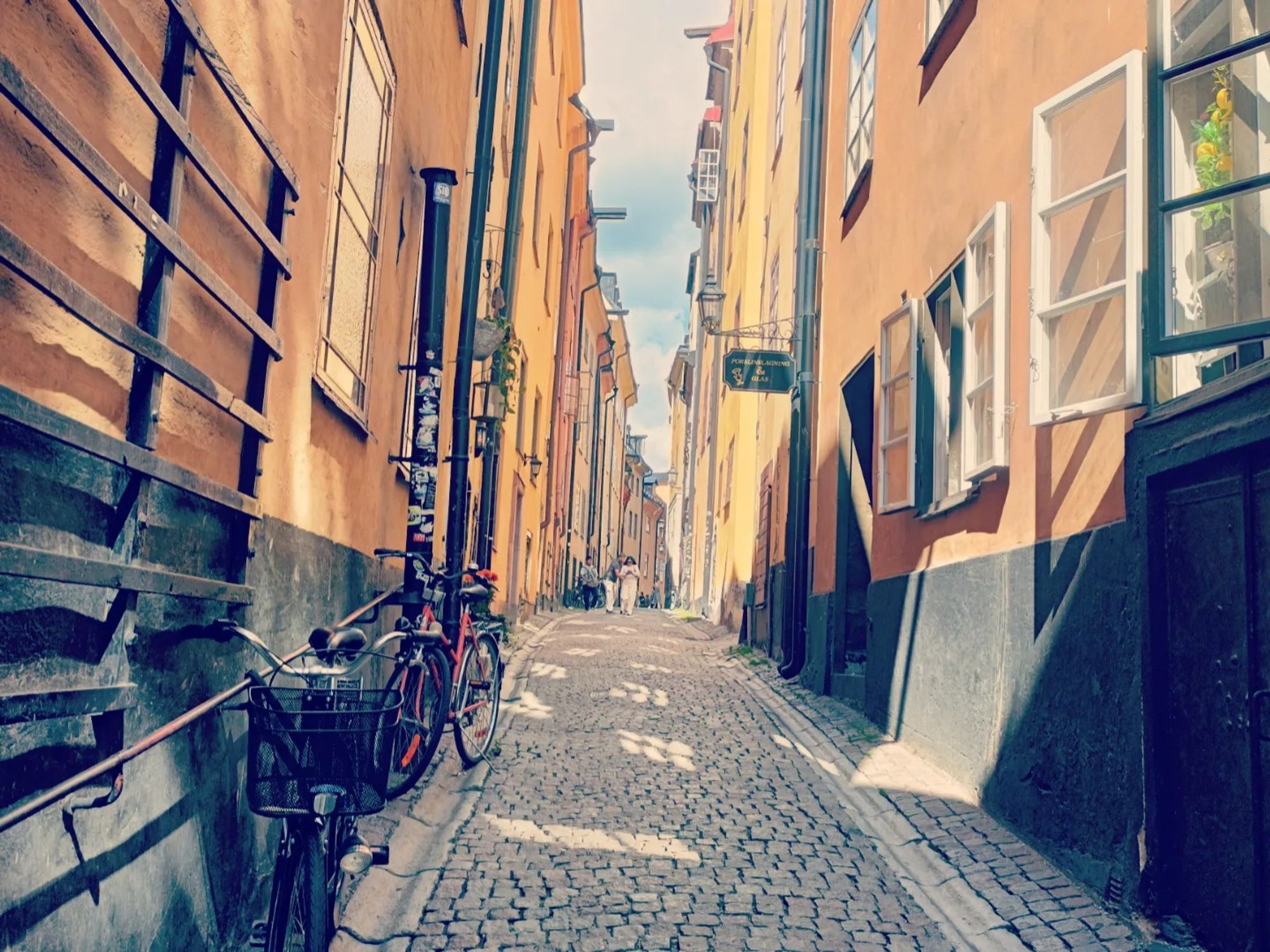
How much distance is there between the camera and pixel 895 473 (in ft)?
28.2

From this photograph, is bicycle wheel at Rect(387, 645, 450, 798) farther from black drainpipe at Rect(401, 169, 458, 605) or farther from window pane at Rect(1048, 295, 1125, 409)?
window pane at Rect(1048, 295, 1125, 409)

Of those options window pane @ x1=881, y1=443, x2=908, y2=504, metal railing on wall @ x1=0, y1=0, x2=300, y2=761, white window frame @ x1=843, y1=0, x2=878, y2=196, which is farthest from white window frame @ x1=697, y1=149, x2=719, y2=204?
metal railing on wall @ x1=0, y1=0, x2=300, y2=761

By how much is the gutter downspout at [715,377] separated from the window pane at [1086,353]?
56.2 feet

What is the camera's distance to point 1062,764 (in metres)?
4.88

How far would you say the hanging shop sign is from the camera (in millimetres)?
12016

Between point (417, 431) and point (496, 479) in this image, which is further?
point (496, 479)

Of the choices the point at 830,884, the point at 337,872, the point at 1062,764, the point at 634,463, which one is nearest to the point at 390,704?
the point at 337,872

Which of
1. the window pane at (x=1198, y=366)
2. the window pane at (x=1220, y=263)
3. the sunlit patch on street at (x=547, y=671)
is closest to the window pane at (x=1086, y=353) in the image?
the window pane at (x=1198, y=366)

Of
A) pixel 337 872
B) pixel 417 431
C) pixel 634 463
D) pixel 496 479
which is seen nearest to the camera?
pixel 337 872

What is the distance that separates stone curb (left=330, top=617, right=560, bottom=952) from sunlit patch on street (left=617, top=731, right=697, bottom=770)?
108cm

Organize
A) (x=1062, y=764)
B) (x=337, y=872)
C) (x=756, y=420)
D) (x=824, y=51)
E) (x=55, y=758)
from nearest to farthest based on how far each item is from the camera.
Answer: (x=55, y=758), (x=337, y=872), (x=1062, y=764), (x=824, y=51), (x=756, y=420)

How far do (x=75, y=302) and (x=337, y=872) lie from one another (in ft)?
6.44

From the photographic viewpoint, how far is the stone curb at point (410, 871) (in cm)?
420

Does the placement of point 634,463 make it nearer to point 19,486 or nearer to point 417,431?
point 417,431
